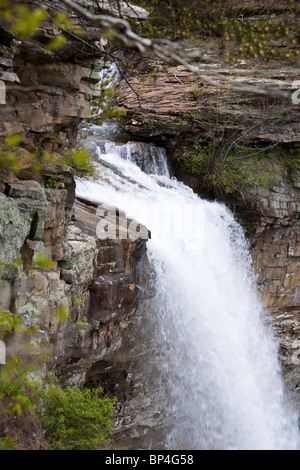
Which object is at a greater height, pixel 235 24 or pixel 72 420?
pixel 235 24

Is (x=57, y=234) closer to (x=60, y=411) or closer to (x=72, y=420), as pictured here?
(x=60, y=411)

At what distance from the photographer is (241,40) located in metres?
14.4

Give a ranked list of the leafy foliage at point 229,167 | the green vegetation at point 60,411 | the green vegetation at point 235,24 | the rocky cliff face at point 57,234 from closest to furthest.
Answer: the green vegetation at point 60,411 < the rocky cliff face at point 57,234 < the leafy foliage at point 229,167 < the green vegetation at point 235,24

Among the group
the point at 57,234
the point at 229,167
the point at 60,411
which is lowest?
the point at 60,411

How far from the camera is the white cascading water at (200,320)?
989cm

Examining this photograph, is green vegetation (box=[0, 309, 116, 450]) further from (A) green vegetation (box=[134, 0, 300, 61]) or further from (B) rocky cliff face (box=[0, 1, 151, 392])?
(A) green vegetation (box=[134, 0, 300, 61])

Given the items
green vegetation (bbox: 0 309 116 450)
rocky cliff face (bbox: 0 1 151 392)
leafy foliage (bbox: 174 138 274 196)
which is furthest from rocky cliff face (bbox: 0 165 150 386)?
leafy foliage (bbox: 174 138 274 196)

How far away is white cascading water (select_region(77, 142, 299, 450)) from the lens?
32.4 feet

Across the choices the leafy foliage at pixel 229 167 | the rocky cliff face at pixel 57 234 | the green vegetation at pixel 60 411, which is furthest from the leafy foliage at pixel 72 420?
the leafy foliage at pixel 229 167

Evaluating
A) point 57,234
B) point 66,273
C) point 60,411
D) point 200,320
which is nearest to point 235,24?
point 200,320

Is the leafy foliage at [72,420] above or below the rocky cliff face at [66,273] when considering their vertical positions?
below

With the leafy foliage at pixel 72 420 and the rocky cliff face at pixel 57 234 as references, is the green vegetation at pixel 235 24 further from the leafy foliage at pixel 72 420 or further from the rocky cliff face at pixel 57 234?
the leafy foliage at pixel 72 420

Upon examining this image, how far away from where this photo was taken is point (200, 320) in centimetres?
1012
